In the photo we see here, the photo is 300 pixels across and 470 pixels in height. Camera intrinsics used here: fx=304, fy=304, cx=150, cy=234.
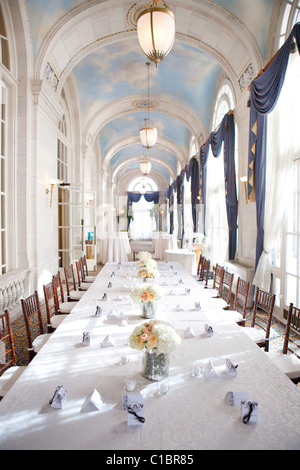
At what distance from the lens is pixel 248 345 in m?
2.16

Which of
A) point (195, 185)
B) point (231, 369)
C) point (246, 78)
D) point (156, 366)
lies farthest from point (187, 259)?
point (156, 366)

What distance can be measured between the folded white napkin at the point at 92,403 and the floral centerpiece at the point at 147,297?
1.10 metres

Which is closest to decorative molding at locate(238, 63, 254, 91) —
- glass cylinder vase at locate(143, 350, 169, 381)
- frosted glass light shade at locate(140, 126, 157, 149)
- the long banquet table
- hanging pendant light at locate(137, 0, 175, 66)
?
frosted glass light shade at locate(140, 126, 157, 149)

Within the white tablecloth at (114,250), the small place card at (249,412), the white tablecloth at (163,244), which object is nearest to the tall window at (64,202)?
the white tablecloth at (114,250)

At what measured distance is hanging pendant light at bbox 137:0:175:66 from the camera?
3135mm

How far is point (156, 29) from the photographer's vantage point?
3156mm

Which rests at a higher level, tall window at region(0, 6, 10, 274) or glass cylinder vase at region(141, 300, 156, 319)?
tall window at region(0, 6, 10, 274)

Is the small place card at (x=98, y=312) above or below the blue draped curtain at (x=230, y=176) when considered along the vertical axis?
below

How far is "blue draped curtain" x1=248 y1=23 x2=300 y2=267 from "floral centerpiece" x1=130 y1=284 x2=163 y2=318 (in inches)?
121

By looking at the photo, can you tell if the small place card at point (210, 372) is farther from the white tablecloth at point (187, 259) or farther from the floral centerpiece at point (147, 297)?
the white tablecloth at point (187, 259)

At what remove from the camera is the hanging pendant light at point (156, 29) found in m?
3.13

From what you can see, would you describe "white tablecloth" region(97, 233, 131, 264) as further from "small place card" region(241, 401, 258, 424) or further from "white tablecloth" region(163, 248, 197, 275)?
"small place card" region(241, 401, 258, 424)

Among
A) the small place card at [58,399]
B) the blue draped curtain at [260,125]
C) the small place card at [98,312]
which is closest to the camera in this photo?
the small place card at [58,399]

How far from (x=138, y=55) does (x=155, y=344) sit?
317 inches
